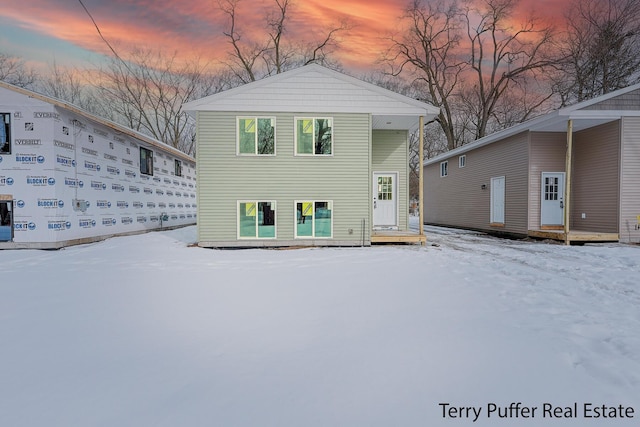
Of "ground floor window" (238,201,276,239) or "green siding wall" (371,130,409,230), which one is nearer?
"ground floor window" (238,201,276,239)

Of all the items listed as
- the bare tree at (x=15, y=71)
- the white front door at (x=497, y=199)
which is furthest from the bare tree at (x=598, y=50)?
the bare tree at (x=15, y=71)

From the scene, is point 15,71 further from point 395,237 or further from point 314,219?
point 395,237

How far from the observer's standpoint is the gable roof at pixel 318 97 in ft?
31.3

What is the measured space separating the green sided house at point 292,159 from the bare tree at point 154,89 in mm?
22420

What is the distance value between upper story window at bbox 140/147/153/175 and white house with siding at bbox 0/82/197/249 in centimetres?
116

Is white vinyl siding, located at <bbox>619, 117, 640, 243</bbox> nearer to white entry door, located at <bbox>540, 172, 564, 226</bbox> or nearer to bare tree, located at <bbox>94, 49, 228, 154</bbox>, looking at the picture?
white entry door, located at <bbox>540, 172, 564, 226</bbox>

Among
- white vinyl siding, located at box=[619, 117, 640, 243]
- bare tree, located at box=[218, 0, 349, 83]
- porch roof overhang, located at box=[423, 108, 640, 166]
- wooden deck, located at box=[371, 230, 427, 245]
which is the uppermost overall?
bare tree, located at box=[218, 0, 349, 83]

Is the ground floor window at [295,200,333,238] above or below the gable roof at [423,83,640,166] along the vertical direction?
below

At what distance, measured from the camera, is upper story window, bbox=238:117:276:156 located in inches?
378

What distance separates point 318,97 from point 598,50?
2275cm

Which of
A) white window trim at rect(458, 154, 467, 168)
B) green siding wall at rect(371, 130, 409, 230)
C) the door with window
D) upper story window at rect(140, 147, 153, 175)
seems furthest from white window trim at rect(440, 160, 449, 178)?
the door with window

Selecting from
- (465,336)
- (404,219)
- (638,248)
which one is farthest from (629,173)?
(465,336)

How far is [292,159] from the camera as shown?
9.68m

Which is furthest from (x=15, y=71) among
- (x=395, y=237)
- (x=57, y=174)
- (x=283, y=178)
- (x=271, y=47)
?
(x=395, y=237)
